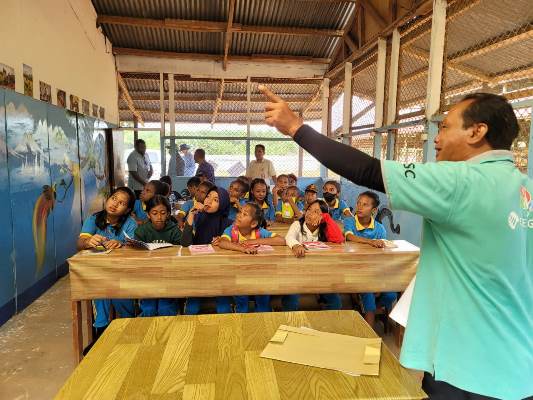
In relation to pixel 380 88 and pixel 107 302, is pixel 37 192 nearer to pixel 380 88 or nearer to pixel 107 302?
pixel 107 302

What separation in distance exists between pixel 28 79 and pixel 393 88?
416 centimetres

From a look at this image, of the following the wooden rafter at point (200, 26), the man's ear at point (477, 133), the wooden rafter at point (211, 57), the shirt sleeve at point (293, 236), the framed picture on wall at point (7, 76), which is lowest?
the shirt sleeve at point (293, 236)

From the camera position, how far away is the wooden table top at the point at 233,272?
2363 millimetres

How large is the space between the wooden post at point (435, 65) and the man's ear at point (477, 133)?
3336mm

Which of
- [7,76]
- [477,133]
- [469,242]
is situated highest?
[7,76]

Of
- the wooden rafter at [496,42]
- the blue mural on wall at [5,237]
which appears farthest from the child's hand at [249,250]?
the wooden rafter at [496,42]

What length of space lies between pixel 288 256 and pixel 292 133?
1.59 m

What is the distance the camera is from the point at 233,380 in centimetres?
107

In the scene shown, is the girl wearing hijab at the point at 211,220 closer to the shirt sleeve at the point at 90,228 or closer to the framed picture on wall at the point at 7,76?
the shirt sleeve at the point at 90,228

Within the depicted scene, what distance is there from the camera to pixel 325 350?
1.23 meters

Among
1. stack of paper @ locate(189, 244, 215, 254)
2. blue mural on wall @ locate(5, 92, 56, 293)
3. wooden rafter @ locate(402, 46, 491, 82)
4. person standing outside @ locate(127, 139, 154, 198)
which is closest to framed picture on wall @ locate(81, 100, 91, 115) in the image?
person standing outside @ locate(127, 139, 154, 198)

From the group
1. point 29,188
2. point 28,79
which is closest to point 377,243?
point 29,188

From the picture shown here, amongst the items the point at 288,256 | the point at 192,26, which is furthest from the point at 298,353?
the point at 192,26

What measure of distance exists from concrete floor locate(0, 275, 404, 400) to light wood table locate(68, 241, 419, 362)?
0.89ft
